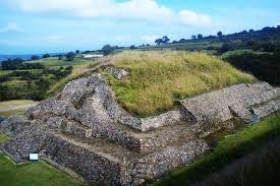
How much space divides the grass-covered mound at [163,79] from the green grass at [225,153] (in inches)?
116

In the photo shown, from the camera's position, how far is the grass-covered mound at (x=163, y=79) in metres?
17.0

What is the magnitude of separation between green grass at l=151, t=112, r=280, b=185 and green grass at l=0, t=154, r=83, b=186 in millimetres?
3287

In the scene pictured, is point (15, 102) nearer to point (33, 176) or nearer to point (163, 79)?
point (163, 79)

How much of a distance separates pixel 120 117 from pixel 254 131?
566 centimetres

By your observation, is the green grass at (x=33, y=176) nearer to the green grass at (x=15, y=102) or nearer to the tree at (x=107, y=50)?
the green grass at (x=15, y=102)

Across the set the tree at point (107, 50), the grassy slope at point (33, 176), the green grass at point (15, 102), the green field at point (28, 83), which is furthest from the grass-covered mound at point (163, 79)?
the tree at point (107, 50)

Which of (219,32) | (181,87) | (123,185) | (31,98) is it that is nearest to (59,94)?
(181,87)

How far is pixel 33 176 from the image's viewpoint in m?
14.1

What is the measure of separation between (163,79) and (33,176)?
309 inches

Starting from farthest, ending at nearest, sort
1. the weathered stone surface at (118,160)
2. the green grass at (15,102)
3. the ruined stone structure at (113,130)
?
the green grass at (15,102) < the ruined stone structure at (113,130) < the weathered stone surface at (118,160)

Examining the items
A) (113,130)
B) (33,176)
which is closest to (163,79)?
(113,130)

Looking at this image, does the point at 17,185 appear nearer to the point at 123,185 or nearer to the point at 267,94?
the point at 123,185

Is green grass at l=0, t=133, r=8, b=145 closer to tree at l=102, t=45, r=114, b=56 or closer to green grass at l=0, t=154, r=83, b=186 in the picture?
green grass at l=0, t=154, r=83, b=186

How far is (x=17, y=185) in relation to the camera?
13445 millimetres
